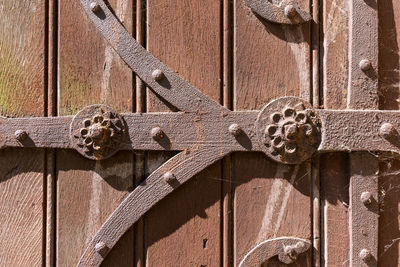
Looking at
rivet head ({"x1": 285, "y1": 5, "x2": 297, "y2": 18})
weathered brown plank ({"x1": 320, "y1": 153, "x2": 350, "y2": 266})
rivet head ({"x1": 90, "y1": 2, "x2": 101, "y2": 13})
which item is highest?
rivet head ({"x1": 90, "y1": 2, "x2": 101, "y2": 13})

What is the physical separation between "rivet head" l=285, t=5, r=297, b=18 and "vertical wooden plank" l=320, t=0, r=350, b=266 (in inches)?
3.8

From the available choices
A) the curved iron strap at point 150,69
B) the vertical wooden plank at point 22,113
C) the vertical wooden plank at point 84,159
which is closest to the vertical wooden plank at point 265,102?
the curved iron strap at point 150,69

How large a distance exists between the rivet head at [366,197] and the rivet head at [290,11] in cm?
49

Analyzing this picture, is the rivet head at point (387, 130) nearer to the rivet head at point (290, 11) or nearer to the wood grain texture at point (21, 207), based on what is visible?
the rivet head at point (290, 11)

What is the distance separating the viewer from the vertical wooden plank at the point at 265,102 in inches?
37.8

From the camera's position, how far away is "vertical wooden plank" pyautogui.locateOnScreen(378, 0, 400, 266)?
943 mm

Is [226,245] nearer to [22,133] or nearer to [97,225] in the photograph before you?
[97,225]

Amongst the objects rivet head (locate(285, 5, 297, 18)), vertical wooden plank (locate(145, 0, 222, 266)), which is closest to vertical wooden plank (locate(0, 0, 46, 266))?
vertical wooden plank (locate(145, 0, 222, 266))

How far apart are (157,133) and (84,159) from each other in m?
0.22

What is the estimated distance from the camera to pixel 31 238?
102 centimetres

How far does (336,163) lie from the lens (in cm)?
95

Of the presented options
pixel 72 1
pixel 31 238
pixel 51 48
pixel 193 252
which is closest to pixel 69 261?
pixel 31 238

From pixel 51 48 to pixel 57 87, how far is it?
0.36ft

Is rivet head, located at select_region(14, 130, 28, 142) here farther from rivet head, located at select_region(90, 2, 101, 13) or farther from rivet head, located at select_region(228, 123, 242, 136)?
rivet head, located at select_region(228, 123, 242, 136)
